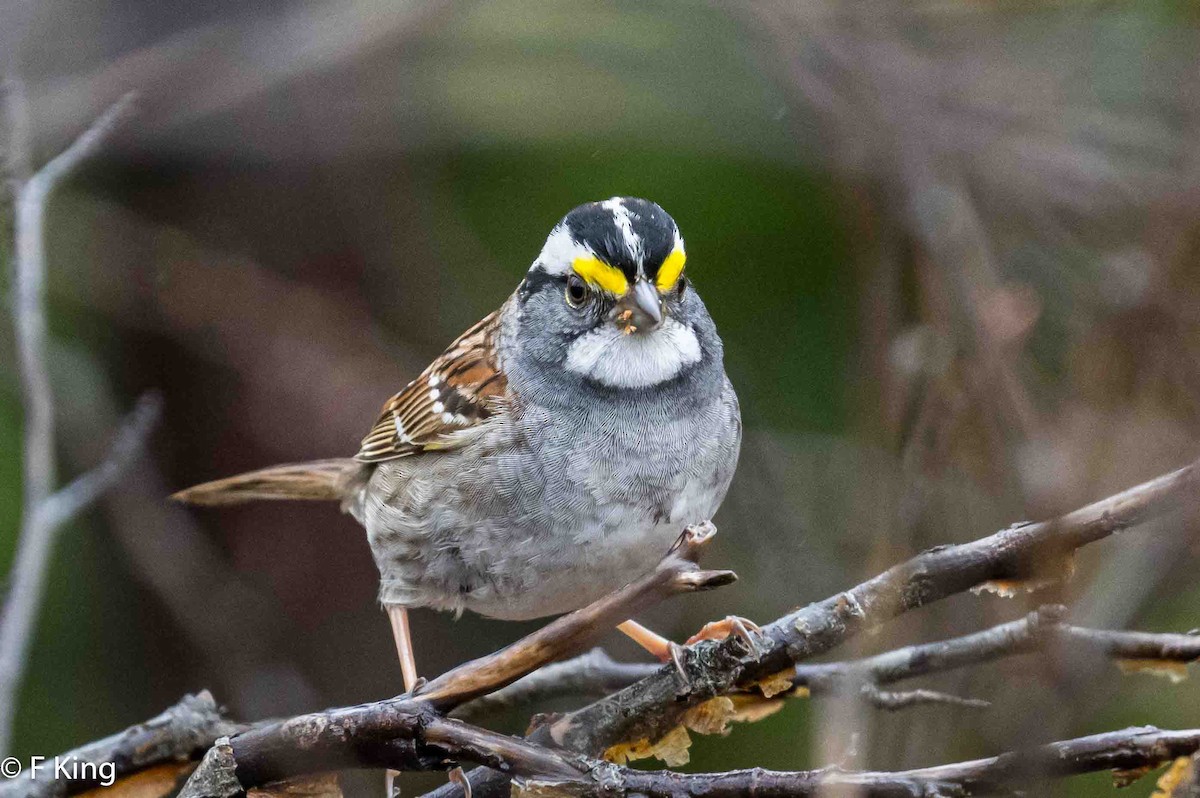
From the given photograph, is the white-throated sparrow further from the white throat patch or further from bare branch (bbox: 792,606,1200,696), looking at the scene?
bare branch (bbox: 792,606,1200,696)

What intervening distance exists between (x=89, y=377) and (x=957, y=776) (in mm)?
3805

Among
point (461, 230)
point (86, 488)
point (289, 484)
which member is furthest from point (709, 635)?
point (461, 230)

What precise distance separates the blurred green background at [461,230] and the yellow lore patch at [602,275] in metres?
0.69

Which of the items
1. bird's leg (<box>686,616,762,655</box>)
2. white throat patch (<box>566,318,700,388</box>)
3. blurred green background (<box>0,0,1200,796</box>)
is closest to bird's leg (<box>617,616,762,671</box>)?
bird's leg (<box>686,616,762,655</box>)

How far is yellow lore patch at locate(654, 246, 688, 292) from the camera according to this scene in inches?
119

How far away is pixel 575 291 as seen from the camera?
3.14 meters

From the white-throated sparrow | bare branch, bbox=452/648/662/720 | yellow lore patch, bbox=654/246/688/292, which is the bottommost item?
bare branch, bbox=452/648/662/720

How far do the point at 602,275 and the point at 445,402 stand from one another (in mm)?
665

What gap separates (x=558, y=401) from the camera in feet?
10.2

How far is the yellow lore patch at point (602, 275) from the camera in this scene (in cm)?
300

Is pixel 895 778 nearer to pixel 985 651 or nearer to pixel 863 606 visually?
pixel 863 606

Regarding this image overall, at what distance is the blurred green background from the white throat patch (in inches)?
21.7

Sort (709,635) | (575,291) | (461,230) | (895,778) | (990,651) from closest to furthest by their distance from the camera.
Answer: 1. (895,778)
2. (990,651)
3. (709,635)
4. (575,291)
5. (461,230)

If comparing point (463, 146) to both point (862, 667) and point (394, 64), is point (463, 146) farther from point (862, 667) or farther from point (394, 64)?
point (862, 667)
